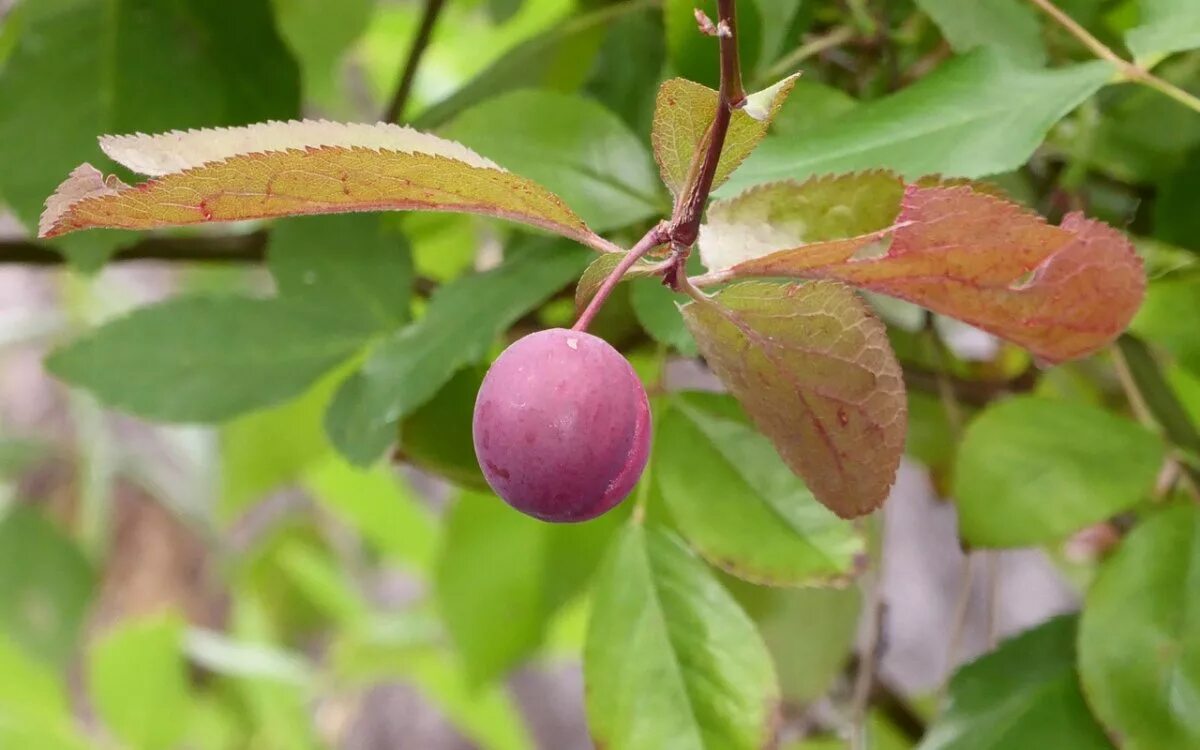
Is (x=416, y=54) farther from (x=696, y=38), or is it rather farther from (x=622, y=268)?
(x=622, y=268)

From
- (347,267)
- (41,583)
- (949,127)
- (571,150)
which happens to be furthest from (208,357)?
(41,583)

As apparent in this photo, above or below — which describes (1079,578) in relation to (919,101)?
below

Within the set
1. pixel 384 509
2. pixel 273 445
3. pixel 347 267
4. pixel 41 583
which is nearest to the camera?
pixel 347 267

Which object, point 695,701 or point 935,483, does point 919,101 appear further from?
point 935,483

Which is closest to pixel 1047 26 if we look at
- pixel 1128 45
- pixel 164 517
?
pixel 1128 45

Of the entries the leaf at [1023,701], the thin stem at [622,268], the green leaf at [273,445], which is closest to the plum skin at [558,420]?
the thin stem at [622,268]

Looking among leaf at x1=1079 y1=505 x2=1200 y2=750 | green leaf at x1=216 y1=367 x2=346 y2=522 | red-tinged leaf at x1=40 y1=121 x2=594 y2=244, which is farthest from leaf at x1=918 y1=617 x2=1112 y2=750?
green leaf at x1=216 y1=367 x2=346 y2=522

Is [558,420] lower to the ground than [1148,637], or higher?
higher
